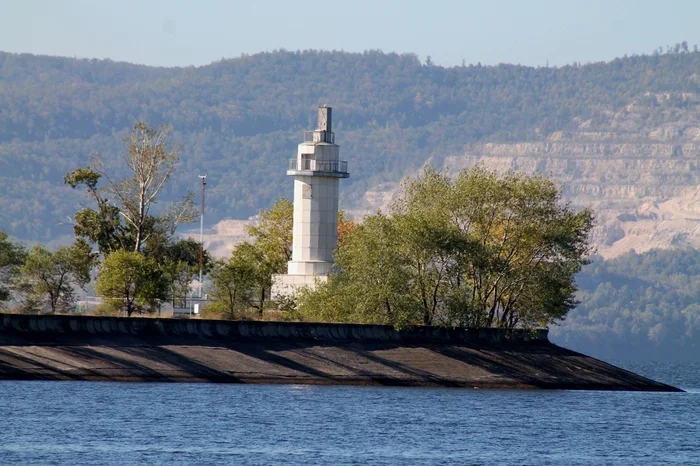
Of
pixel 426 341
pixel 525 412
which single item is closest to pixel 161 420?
pixel 525 412

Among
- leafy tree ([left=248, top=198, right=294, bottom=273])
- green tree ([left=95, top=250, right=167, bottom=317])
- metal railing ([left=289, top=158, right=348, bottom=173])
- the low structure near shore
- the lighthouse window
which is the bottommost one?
the low structure near shore

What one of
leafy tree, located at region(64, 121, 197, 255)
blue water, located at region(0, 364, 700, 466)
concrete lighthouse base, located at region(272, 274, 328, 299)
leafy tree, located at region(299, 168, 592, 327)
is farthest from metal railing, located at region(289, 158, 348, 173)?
blue water, located at region(0, 364, 700, 466)

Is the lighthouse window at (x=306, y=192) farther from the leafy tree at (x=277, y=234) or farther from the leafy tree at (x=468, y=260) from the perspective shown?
the leafy tree at (x=468, y=260)

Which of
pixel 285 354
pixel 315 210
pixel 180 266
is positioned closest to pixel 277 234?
pixel 315 210

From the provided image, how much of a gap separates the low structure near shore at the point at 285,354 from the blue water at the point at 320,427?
177 cm

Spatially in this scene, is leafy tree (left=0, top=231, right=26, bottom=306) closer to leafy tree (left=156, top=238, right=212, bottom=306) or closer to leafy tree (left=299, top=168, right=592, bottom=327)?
leafy tree (left=156, top=238, right=212, bottom=306)

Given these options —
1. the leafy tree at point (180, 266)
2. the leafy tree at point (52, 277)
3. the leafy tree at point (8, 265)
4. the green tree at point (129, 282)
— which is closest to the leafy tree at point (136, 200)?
the leafy tree at point (180, 266)

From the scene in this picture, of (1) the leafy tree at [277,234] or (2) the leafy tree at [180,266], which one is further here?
(1) the leafy tree at [277,234]

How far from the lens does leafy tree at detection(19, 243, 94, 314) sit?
98.9 m

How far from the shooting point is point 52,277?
9975cm

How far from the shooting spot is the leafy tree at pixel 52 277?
325 ft

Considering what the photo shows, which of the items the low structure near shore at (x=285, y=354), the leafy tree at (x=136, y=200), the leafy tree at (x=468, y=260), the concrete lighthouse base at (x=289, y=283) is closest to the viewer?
the low structure near shore at (x=285, y=354)

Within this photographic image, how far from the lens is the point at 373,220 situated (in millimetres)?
97500

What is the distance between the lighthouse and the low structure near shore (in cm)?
1508
